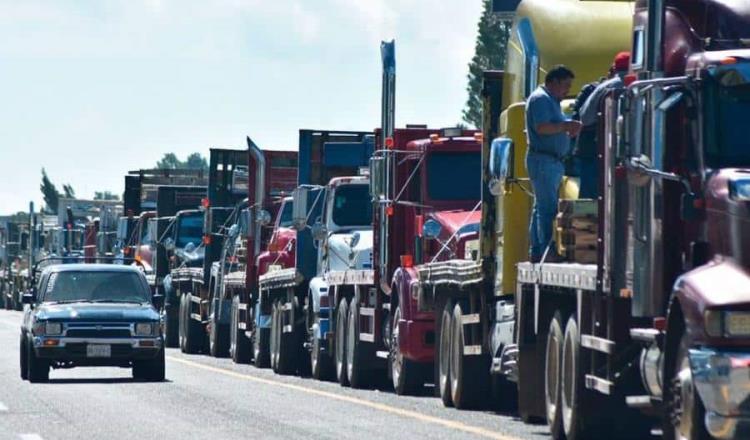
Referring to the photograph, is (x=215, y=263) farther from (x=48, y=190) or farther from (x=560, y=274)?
(x=48, y=190)

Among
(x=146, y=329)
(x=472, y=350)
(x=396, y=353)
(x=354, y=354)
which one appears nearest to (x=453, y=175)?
(x=396, y=353)

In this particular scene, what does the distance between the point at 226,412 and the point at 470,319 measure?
243cm

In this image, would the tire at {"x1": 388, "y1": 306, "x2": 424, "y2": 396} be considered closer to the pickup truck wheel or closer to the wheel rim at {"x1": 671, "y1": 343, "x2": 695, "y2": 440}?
the pickup truck wheel

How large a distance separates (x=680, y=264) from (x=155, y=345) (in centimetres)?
1415

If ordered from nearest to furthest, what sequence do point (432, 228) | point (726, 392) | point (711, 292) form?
point (726, 392)
point (711, 292)
point (432, 228)

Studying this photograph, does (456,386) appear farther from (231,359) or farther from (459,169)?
(231,359)

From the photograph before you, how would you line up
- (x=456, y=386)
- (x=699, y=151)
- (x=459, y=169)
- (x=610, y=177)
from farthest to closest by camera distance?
(x=459, y=169)
(x=456, y=386)
(x=610, y=177)
(x=699, y=151)

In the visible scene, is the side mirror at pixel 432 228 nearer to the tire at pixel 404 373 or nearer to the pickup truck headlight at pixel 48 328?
the tire at pixel 404 373

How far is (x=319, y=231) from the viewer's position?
2928 cm

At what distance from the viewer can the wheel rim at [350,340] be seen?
88.0 feet

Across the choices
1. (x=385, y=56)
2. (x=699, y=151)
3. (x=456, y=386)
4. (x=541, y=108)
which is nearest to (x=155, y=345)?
(x=385, y=56)

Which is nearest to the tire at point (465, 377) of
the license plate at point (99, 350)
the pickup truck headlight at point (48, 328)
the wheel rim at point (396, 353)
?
the wheel rim at point (396, 353)

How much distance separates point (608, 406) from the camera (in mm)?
16484

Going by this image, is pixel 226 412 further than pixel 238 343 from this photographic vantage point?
No
